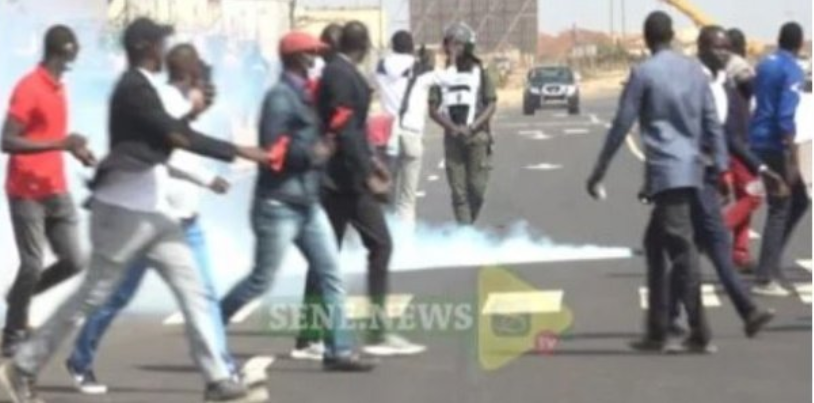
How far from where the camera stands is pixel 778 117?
45.3 ft

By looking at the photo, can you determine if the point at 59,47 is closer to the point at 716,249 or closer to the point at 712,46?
the point at 716,249

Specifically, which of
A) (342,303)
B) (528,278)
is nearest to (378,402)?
(342,303)

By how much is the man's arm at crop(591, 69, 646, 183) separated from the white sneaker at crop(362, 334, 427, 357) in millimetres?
1324

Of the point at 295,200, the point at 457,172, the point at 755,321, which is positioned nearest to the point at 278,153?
the point at 295,200

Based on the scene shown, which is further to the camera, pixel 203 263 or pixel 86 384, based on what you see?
pixel 86 384

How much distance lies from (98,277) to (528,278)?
6198 mm

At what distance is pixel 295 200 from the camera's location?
10.9 metres

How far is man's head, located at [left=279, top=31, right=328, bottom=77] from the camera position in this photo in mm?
10969

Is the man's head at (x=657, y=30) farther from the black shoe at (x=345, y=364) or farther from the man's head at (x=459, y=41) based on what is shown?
the man's head at (x=459, y=41)

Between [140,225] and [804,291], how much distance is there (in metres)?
5.93

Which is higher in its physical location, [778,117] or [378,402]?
[778,117]

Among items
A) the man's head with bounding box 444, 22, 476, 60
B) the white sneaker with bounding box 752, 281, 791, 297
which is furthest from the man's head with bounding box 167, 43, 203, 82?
the man's head with bounding box 444, 22, 476, 60

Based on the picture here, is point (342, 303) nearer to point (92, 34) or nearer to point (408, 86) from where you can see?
point (408, 86)

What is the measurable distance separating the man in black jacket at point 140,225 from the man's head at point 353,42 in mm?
1682
